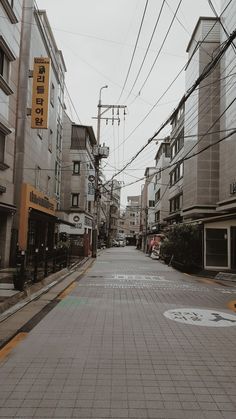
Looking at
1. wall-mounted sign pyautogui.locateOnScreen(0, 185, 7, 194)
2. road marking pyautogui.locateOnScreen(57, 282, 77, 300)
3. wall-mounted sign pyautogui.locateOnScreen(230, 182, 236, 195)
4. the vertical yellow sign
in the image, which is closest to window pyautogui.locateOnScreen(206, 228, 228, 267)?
wall-mounted sign pyautogui.locateOnScreen(230, 182, 236, 195)

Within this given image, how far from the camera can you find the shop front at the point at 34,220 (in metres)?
20.8

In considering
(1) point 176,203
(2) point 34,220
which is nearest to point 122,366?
(2) point 34,220

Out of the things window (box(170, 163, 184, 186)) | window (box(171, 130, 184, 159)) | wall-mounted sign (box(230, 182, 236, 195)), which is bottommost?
wall-mounted sign (box(230, 182, 236, 195))

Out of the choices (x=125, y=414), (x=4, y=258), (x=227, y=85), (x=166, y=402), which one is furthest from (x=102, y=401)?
(x=227, y=85)

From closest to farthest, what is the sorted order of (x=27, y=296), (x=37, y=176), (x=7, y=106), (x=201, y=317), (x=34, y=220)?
(x=201, y=317) < (x=27, y=296) < (x=7, y=106) < (x=37, y=176) < (x=34, y=220)

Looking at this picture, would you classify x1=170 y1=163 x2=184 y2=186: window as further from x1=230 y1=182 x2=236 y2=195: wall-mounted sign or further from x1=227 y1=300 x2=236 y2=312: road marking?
x1=227 y1=300 x2=236 y2=312: road marking

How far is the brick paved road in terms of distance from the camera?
14.6 ft

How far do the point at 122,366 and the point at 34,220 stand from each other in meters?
20.8

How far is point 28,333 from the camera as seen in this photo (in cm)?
788

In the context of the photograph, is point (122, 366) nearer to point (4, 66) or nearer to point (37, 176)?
point (4, 66)

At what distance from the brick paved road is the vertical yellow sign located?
12.4 meters

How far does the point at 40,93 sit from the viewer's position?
20922mm

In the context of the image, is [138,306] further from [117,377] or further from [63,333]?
[117,377]

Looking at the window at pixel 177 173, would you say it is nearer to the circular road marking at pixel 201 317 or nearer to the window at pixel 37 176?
the window at pixel 37 176
